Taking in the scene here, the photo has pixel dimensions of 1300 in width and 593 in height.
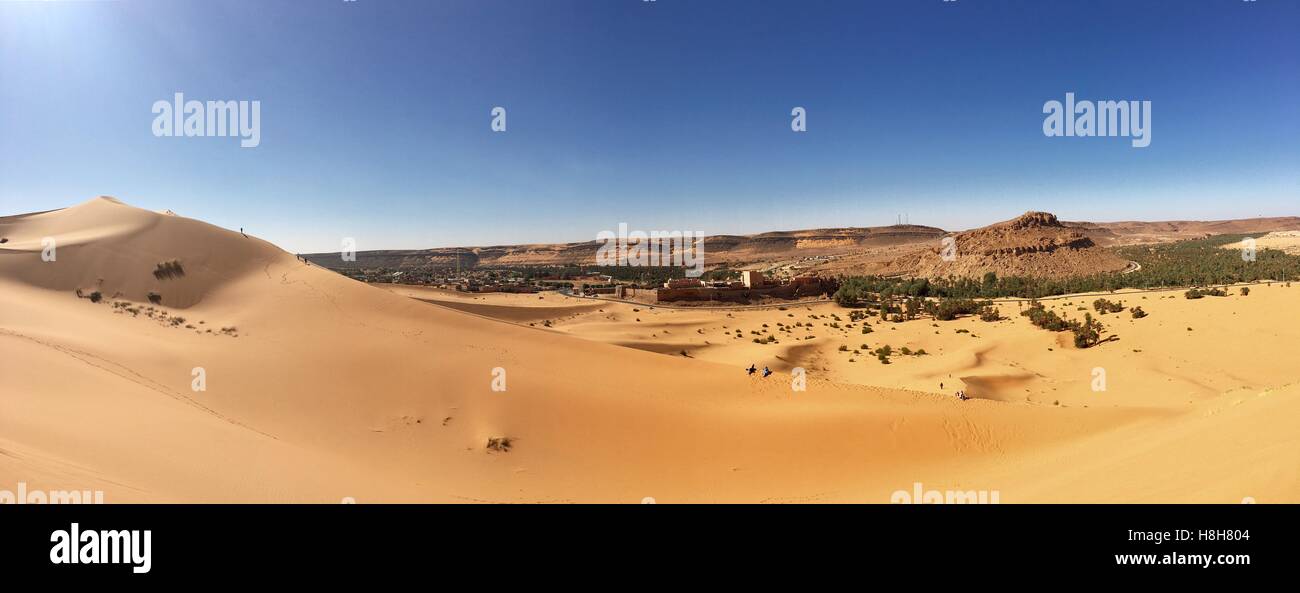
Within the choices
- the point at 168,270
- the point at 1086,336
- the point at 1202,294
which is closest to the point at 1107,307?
the point at 1202,294

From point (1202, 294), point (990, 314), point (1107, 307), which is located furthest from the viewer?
point (990, 314)

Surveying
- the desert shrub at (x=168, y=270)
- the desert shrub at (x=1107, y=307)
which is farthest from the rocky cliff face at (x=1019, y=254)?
the desert shrub at (x=168, y=270)

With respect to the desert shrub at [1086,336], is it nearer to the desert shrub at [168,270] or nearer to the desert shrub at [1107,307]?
the desert shrub at [1107,307]

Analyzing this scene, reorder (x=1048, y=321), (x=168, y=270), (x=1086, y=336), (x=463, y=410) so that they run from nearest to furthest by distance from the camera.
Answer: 1. (x=463, y=410)
2. (x=168, y=270)
3. (x=1086, y=336)
4. (x=1048, y=321)

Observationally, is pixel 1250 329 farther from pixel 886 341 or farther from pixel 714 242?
pixel 714 242

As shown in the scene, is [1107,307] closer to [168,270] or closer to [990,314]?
[990,314]

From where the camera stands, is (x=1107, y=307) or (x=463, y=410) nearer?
(x=463, y=410)

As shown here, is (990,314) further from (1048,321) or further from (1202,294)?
(1202,294)

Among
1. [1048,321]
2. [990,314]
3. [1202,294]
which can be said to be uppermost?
[1202,294]

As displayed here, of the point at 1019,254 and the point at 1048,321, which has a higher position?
the point at 1019,254

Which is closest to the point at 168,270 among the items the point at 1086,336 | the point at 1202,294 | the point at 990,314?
the point at 1086,336
